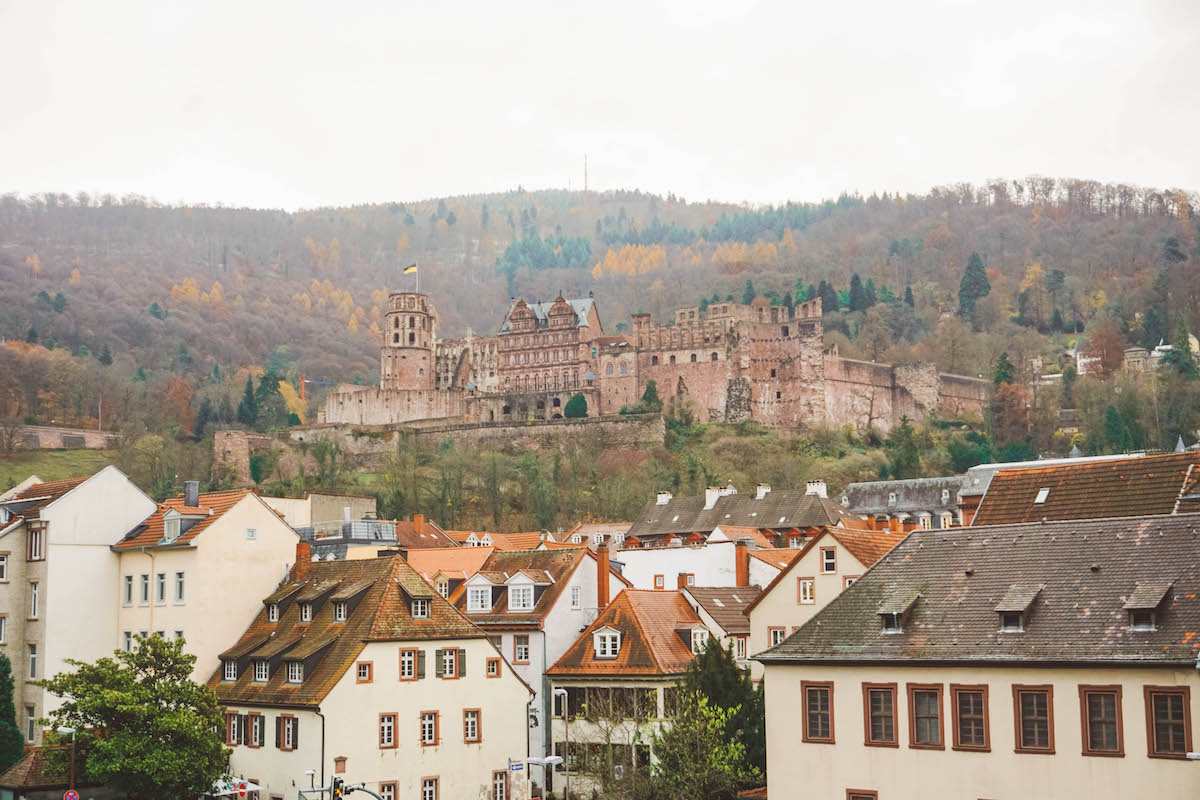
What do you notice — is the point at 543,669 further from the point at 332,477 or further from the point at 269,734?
the point at 332,477

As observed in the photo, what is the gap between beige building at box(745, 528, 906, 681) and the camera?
48.8 m

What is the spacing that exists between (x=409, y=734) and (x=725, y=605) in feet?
41.7

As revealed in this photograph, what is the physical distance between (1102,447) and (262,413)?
240 feet

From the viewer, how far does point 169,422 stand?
470 feet

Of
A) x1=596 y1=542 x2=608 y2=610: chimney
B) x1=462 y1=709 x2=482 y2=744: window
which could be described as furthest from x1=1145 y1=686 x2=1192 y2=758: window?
x1=596 y1=542 x2=608 y2=610: chimney

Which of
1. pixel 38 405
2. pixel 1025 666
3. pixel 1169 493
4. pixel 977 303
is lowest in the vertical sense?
pixel 1025 666

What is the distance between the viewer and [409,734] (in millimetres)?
46250

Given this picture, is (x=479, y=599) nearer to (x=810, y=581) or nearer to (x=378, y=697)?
(x=378, y=697)

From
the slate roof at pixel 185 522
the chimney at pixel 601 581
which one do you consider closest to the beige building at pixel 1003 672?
the chimney at pixel 601 581

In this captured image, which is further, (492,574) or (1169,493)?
(492,574)

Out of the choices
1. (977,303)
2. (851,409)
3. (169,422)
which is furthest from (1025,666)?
(977,303)

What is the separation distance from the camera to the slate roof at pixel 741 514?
84.2 m

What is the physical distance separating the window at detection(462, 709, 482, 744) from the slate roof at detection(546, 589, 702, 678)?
3565 millimetres

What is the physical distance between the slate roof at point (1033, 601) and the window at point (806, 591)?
Result: 12.8 metres
